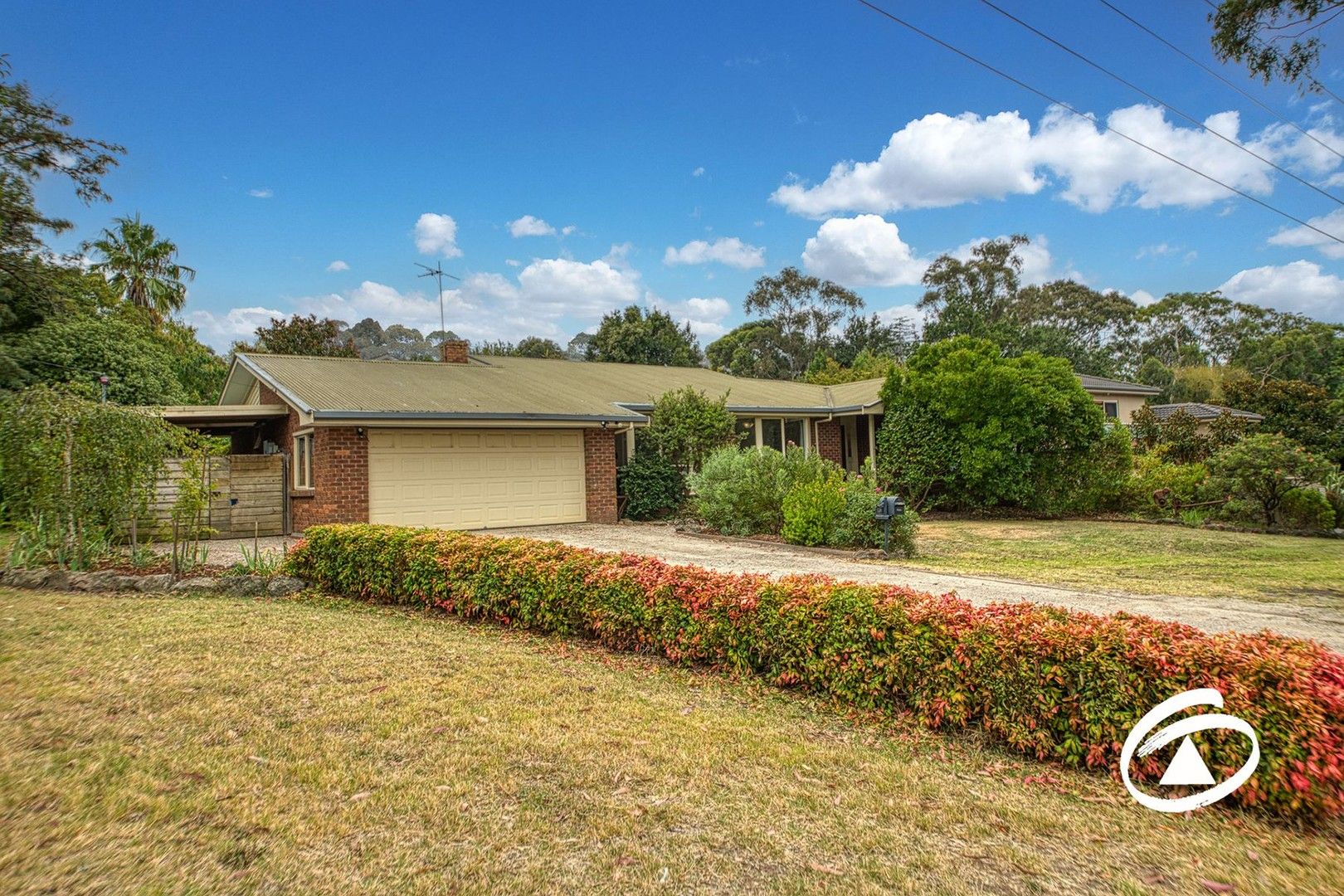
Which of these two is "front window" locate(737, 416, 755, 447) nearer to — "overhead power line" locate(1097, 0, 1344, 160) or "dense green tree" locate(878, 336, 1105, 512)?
"dense green tree" locate(878, 336, 1105, 512)

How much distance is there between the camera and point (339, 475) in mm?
13180

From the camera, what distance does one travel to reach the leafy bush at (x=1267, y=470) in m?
13.2

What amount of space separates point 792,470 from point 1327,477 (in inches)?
399

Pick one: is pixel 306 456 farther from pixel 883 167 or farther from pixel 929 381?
pixel 883 167

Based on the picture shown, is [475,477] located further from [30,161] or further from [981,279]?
[981,279]

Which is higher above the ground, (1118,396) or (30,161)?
(30,161)

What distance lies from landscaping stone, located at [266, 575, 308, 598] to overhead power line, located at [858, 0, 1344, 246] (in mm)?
8990

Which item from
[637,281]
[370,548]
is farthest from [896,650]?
[637,281]

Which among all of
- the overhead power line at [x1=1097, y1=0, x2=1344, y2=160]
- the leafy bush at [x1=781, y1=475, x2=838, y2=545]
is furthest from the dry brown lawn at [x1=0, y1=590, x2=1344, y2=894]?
the overhead power line at [x1=1097, y1=0, x2=1344, y2=160]

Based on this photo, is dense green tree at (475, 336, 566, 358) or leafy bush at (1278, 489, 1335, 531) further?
dense green tree at (475, 336, 566, 358)

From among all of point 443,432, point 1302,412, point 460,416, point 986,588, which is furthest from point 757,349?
point 986,588

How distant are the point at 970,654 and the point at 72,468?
9.25 m

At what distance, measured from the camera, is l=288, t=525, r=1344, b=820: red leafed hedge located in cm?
311

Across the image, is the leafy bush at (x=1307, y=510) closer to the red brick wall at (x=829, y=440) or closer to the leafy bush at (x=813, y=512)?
the leafy bush at (x=813, y=512)
